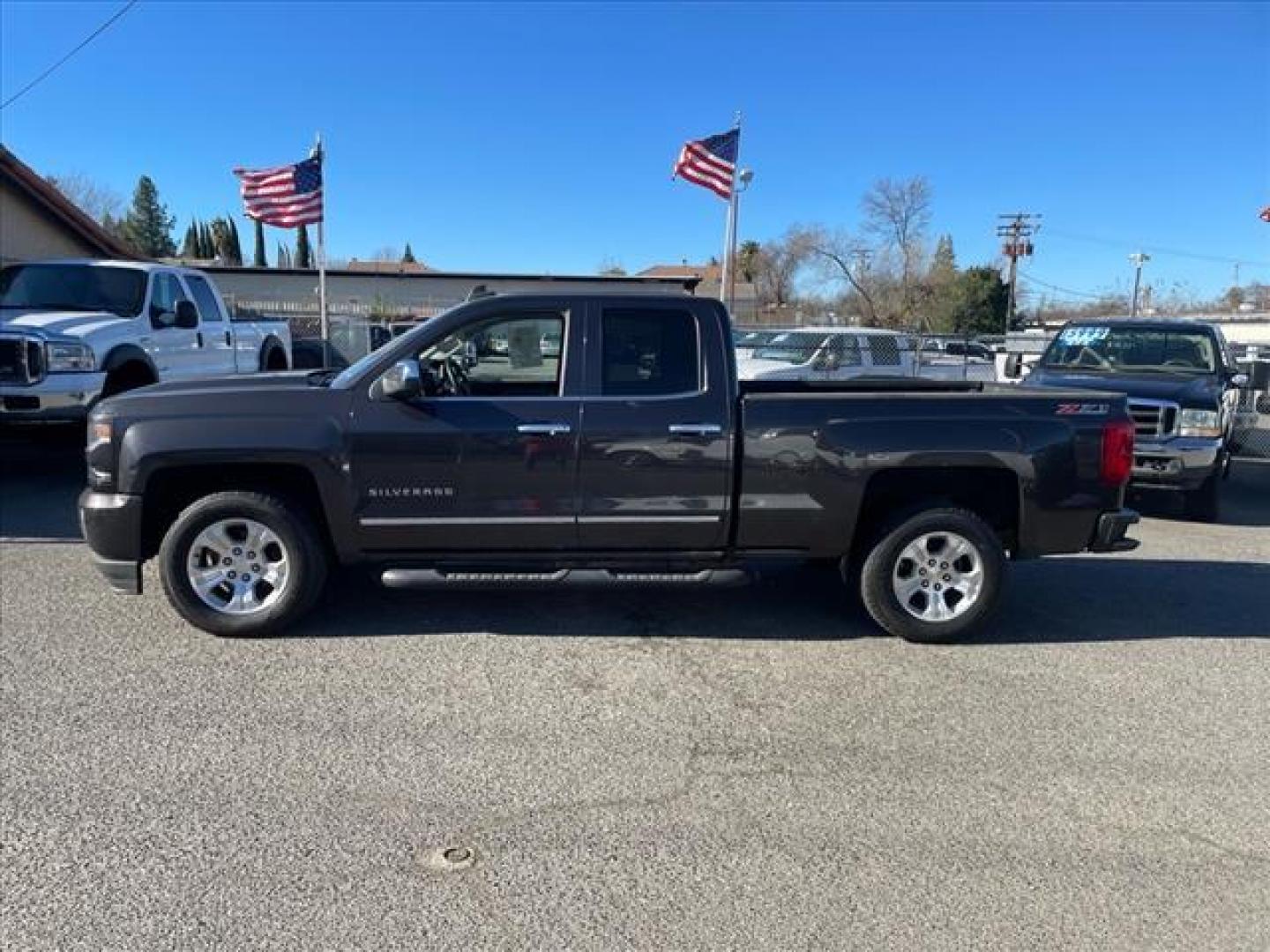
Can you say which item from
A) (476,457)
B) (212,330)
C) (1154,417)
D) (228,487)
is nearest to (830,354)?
(1154,417)

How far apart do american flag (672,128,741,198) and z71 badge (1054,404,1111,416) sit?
14.1m

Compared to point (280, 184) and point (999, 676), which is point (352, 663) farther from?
point (280, 184)

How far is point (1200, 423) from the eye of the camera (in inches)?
333

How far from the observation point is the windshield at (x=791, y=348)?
14.6 m

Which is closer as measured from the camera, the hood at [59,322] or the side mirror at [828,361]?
the hood at [59,322]

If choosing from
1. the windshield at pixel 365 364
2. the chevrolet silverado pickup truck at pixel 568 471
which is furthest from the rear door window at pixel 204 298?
the windshield at pixel 365 364

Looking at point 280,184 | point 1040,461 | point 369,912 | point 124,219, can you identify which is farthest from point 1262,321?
point 124,219

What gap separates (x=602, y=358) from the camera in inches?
193

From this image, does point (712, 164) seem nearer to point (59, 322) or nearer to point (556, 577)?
point (59, 322)

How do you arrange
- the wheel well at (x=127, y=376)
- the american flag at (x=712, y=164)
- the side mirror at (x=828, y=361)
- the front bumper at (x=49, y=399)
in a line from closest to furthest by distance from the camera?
1. the front bumper at (x=49, y=399)
2. the wheel well at (x=127, y=376)
3. the side mirror at (x=828, y=361)
4. the american flag at (x=712, y=164)

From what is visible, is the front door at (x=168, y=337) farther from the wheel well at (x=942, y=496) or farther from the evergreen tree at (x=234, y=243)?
the evergreen tree at (x=234, y=243)

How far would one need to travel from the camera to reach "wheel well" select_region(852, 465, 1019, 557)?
5105 mm

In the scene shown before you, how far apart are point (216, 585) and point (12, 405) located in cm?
493

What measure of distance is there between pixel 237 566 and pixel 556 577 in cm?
170
